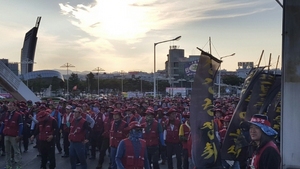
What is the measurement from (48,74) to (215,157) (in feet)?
314

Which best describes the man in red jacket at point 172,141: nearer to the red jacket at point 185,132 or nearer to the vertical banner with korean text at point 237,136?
the red jacket at point 185,132

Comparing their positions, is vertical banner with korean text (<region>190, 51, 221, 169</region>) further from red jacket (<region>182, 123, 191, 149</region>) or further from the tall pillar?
red jacket (<region>182, 123, 191, 149</region>)

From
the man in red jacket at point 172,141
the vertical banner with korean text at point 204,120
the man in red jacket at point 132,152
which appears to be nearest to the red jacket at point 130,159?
the man in red jacket at point 132,152

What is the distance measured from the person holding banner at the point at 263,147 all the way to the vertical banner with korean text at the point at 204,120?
39.4 inches

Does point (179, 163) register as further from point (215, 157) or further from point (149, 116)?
point (215, 157)

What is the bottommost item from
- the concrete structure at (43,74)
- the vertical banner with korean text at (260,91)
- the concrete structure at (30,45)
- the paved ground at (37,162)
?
the paved ground at (37,162)

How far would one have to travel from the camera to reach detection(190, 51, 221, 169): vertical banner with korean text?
536 cm

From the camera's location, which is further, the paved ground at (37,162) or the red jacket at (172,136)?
the paved ground at (37,162)

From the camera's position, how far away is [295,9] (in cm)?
520

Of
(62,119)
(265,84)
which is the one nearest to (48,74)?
(62,119)

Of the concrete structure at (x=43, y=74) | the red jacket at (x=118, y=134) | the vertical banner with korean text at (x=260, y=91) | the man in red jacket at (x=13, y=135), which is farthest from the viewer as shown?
the concrete structure at (x=43, y=74)

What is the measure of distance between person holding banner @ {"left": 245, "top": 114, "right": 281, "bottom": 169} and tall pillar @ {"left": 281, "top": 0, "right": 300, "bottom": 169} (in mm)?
909

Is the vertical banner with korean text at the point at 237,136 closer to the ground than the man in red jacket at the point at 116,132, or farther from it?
farther from it

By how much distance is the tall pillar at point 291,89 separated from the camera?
515 centimetres
